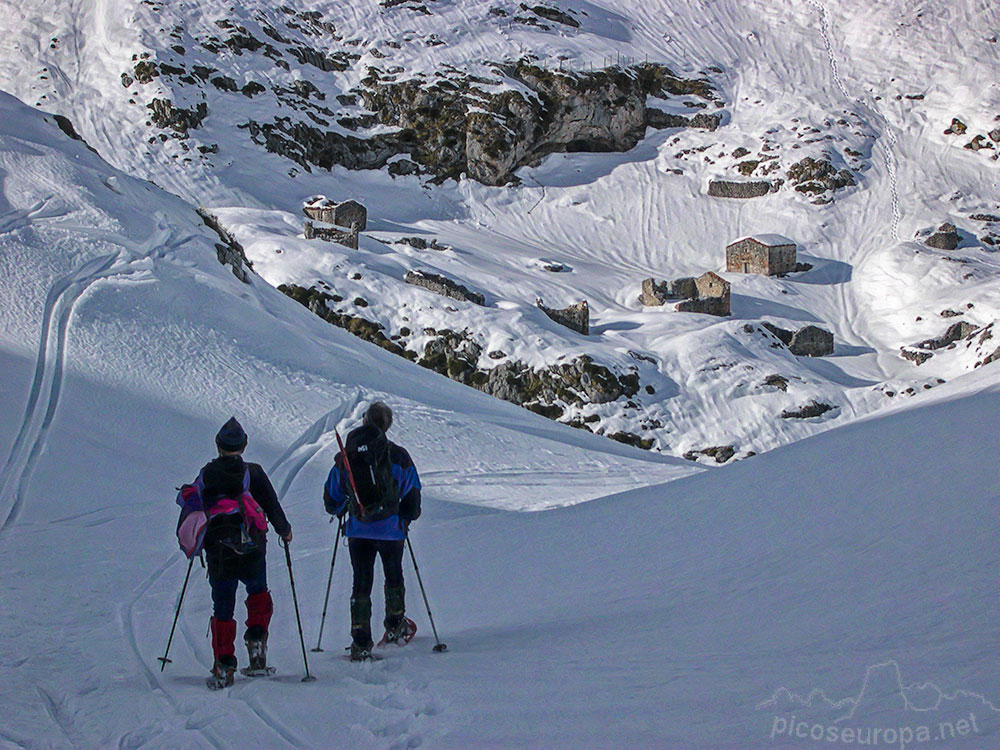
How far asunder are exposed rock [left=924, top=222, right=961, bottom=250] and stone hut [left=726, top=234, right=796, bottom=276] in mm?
7138

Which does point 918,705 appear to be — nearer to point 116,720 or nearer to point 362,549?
point 362,549

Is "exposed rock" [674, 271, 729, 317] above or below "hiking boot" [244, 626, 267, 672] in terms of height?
below

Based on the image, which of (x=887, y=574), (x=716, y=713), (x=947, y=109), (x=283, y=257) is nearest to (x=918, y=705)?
(x=716, y=713)

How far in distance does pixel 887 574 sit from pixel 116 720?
3.89m

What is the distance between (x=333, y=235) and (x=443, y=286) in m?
7.64

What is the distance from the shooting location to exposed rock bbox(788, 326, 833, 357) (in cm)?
4122

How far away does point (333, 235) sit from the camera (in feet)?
147

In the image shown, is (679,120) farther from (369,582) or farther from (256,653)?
(256,653)

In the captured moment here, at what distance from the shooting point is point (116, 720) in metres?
4.65

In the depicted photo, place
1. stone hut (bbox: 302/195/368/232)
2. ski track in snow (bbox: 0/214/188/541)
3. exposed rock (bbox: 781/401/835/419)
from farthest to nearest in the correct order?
stone hut (bbox: 302/195/368/232), exposed rock (bbox: 781/401/835/419), ski track in snow (bbox: 0/214/188/541)

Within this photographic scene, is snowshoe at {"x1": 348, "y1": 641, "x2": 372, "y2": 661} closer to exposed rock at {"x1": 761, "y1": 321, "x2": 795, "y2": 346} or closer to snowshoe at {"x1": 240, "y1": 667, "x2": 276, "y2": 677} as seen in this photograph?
snowshoe at {"x1": 240, "y1": 667, "x2": 276, "y2": 677}

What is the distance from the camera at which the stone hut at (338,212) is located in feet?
163

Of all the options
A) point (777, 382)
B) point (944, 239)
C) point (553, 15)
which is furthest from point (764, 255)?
point (553, 15)

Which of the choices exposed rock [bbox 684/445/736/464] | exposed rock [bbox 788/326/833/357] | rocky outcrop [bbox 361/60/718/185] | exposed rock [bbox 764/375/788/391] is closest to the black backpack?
exposed rock [bbox 684/445/736/464]
